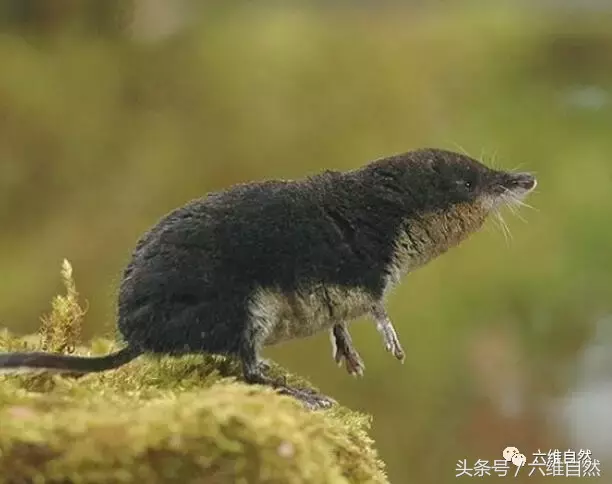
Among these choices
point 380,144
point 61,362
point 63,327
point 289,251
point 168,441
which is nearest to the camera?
point 168,441

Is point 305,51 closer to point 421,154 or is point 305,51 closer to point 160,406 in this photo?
point 421,154

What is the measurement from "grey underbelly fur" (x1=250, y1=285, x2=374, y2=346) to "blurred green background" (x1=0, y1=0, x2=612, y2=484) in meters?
1.14

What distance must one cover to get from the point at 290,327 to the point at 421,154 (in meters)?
0.30

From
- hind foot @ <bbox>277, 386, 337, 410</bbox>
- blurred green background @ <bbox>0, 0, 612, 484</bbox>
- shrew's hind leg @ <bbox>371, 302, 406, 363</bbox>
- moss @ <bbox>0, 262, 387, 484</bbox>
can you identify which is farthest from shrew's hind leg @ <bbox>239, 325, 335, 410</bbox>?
blurred green background @ <bbox>0, 0, 612, 484</bbox>

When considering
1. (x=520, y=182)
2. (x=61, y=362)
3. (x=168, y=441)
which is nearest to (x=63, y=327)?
(x=61, y=362)

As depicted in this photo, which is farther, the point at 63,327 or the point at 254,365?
the point at 63,327

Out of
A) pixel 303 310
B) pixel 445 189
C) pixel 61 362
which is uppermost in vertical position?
pixel 445 189

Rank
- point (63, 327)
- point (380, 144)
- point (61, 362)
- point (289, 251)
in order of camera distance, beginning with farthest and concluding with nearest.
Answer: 1. point (380, 144)
2. point (63, 327)
3. point (289, 251)
4. point (61, 362)

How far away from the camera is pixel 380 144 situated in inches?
94.0

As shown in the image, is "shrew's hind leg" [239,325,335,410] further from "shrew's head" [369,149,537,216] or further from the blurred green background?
the blurred green background

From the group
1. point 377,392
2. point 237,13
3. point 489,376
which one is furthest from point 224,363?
point 237,13

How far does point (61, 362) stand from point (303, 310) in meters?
0.29

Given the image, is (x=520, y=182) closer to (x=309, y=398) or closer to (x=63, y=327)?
(x=309, y=398)

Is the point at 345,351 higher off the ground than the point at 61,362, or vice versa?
the point at 345,351
